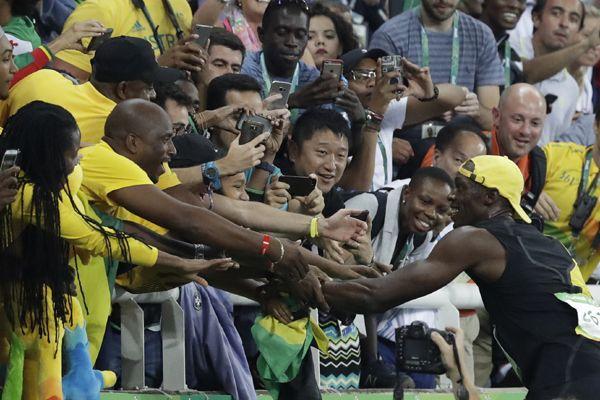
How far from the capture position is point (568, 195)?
36.9 feet

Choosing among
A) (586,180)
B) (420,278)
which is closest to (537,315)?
(420,278)

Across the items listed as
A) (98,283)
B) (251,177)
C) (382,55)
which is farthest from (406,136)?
(98,283)

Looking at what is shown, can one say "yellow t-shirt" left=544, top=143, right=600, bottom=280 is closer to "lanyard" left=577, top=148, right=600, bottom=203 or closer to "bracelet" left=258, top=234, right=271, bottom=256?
"lanyard" left=577, top=148, right=600, bottom=203

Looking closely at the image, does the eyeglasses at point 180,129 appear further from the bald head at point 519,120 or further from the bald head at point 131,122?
the bald head at point 519,120

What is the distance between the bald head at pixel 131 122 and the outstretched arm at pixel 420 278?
144 centimetres

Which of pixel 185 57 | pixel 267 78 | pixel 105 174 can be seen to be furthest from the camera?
pixel 267 78

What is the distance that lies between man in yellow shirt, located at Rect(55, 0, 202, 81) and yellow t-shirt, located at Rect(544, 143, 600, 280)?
3.13 meters

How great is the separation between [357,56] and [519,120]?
143 centimetres

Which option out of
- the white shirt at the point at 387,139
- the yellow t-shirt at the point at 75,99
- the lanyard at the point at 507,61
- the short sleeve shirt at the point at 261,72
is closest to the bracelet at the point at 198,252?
the yellow t-shirt at the point at 75,99

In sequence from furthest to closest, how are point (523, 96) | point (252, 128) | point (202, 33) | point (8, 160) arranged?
point (523, 96) → point (202, 33) → point (252, 128) → point (8, 160)

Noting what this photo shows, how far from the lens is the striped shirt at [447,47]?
38.2 feet

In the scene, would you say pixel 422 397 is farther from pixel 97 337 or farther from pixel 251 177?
pixel 97 337

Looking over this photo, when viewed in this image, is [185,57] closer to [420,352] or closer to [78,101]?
[78,101]

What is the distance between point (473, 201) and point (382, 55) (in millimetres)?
2693
